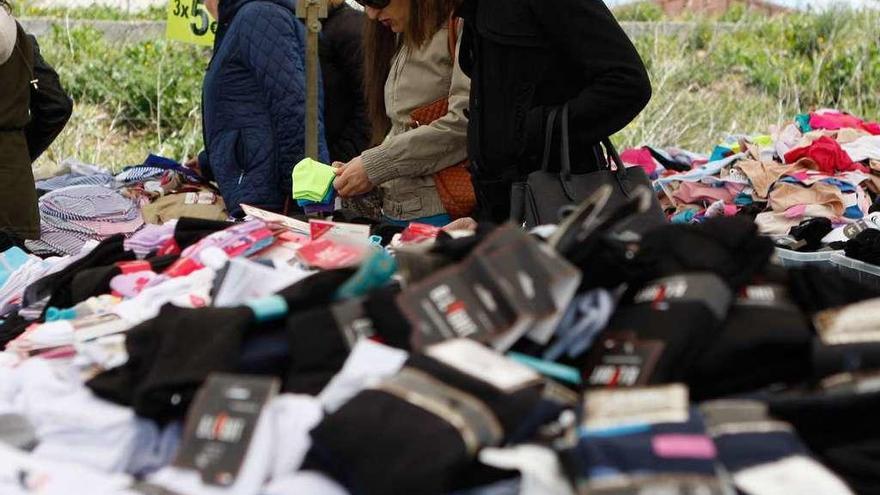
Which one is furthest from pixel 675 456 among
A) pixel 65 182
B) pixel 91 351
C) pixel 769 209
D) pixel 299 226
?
pixel 65 182

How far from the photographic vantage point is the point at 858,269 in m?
3.40

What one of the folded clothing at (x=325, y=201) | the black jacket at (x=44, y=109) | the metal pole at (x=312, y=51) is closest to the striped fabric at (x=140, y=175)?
the black jacket at (x=44, y=109)

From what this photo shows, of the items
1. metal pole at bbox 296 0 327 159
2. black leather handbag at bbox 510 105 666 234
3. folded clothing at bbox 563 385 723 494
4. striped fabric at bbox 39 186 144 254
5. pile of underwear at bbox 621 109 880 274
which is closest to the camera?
folded clothing at bbox 563 385 723 494

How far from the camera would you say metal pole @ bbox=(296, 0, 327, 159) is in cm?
378

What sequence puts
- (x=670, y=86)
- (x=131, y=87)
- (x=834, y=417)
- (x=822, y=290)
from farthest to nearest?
1. (x=670, y=86)
2. (x=131, y=87)
3. (x=822, y=290)
4. (x=834, y=417)

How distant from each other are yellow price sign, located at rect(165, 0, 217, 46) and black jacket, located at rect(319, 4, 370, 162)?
2.45ft

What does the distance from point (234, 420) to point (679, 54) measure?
916 cm

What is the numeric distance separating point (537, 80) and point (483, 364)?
164cm

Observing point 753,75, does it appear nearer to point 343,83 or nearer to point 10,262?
point 343,83

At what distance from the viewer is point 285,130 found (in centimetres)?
393

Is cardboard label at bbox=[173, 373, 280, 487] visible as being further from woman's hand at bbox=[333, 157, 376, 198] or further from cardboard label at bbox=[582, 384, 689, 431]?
woman's hand at bbox=[333, 157, 376, 198]

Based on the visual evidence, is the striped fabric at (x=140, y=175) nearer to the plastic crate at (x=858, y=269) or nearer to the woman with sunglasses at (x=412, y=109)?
the woman with sunglasses at (x=412, y=109)

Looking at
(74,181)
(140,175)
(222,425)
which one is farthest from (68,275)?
(74,181)

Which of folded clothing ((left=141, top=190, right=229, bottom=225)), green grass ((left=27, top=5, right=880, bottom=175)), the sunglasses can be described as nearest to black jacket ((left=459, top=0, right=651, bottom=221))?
the sunglasses
